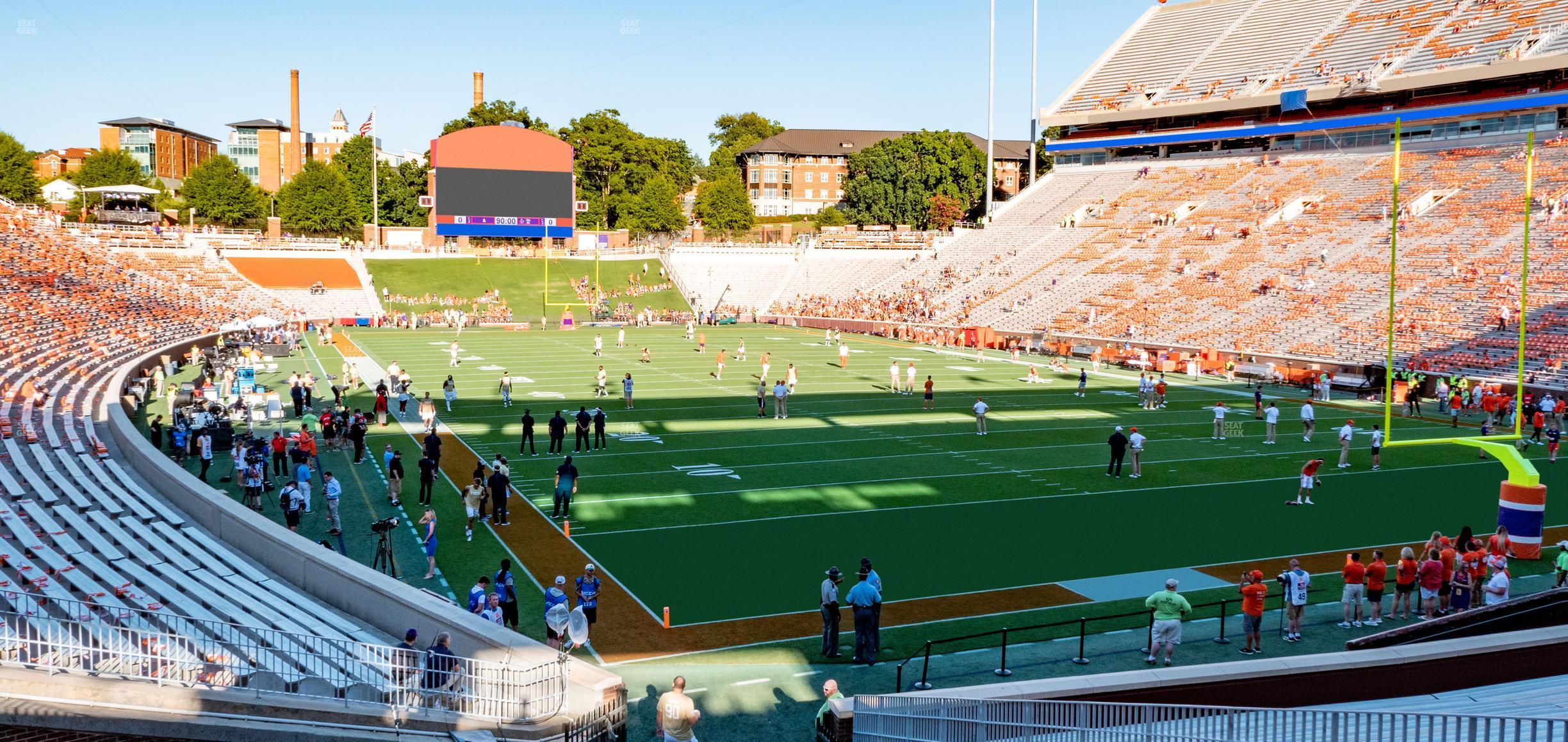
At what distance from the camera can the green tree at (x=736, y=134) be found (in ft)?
457

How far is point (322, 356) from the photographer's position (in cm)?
4431

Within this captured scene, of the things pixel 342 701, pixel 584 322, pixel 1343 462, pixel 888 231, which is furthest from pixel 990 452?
pixel 888 231

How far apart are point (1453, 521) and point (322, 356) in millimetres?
37857

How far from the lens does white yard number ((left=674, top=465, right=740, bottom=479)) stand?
889 inches

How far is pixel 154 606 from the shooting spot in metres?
11.8

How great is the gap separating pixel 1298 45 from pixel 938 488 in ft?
171

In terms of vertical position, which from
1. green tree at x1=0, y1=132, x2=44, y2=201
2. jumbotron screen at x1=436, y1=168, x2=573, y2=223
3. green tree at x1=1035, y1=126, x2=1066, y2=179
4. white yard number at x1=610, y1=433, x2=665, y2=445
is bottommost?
A: white yard number at x1=610, y1=433, x2=665, y2=445

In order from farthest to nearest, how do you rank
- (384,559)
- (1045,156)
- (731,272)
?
(1045,156) < (731,272) < (384,559)

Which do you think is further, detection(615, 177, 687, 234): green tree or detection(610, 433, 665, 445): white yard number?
detection(615, 177, 687, 234): green tree

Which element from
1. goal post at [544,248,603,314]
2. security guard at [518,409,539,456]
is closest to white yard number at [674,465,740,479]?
security guard at [518,409,539,456]

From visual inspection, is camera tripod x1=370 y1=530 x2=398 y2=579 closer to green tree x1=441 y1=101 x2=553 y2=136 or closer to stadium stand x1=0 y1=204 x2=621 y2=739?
stadium stand x1=0 y1=204 x2=621 y2=739

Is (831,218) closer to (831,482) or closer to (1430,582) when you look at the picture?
(831,482)

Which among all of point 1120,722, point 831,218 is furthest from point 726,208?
point 1120,722

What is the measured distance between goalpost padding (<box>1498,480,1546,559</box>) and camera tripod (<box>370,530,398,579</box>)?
1599 centimetres
